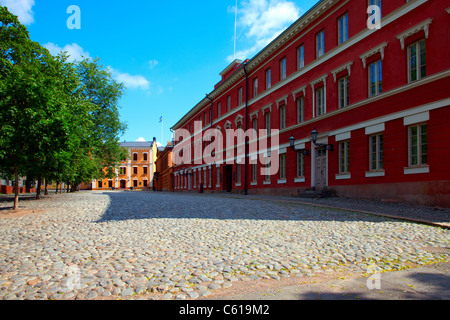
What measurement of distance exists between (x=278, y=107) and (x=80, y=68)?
82.1 feet

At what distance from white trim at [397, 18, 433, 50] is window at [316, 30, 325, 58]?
5.86m

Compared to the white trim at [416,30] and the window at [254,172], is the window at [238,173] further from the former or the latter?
the white trim at [416,30]

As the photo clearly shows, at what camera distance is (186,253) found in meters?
5.51

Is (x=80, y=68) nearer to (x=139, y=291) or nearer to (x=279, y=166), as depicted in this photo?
(x=279, y=166)

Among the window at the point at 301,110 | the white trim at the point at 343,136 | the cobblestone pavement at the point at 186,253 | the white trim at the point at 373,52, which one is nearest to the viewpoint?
the cobblestone pavement at the point at 186,253

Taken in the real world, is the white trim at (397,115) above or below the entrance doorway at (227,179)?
above

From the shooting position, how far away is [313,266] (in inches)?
188

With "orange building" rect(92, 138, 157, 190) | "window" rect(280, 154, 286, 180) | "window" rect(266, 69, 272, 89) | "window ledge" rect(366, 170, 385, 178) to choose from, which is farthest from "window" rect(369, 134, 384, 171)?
"orange building" rect(92, 138, 157, 190)

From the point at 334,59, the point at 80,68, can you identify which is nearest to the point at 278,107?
the point at 334,59

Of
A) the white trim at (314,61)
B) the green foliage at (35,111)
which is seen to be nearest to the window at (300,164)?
the white trim at (314,61)

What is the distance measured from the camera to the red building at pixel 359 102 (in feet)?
41.4

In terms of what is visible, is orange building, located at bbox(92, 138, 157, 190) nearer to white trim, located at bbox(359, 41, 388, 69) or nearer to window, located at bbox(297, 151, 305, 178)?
window, located at bbox(297, 151, 305, 178)

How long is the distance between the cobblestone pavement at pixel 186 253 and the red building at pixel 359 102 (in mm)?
5724

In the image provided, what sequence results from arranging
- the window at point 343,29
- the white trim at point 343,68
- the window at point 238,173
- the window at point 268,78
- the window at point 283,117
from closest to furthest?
1. the white trim at point 343,68
2. the window at point 343,29
3. the window at point 283,117
4. the window at point 268,78
5. the window at point 238,173
